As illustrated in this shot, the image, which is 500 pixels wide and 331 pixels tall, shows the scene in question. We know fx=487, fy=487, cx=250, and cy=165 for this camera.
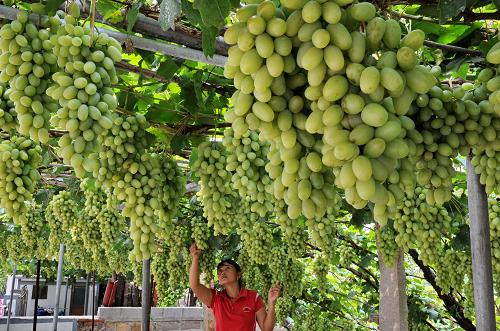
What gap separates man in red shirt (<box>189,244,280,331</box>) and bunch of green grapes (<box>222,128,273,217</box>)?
6.33 ft

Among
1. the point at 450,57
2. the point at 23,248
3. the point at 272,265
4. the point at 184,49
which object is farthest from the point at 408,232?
the point at 23,248

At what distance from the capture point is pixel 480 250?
1966mm

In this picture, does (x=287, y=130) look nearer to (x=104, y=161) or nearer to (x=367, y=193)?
(x=367, y=193)

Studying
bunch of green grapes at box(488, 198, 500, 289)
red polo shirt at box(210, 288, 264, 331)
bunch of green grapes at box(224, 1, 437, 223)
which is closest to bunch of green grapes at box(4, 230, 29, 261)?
red polo shirt at box(210, 288, 264, 331)

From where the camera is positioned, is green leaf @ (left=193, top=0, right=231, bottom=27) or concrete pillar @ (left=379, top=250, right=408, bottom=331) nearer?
green leaf @ (left=193, top=0, right=231, bottom=27)

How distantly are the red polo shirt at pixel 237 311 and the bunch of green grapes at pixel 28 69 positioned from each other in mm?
3008

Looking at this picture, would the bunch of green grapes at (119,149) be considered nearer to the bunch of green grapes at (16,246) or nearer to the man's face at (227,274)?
the man's face at (227,274)

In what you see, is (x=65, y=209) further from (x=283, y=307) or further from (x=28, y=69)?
(x=28, y=69)

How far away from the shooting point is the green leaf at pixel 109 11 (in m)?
1.80

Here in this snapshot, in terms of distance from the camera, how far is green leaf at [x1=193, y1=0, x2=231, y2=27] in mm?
1119

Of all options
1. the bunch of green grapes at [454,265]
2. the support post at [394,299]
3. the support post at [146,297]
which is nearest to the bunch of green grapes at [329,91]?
the bunch of green grapes at [454,265]

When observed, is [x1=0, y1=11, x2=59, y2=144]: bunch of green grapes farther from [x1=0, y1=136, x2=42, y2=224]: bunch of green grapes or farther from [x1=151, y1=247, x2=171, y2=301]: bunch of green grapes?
[x1=151, y1=247, x2=171, y2=301]: bunch of green grapes

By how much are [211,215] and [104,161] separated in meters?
0.81

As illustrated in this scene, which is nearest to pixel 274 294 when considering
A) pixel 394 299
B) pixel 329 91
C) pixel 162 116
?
pixel 394 299
